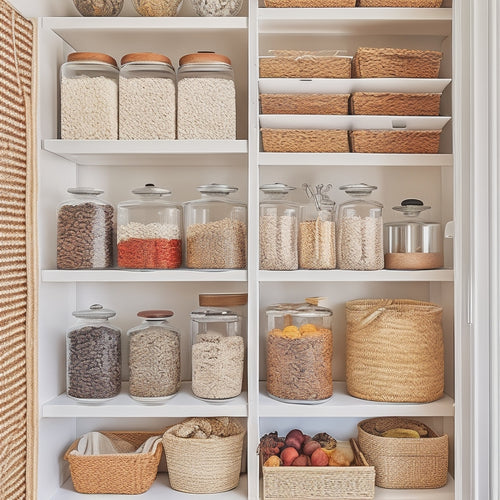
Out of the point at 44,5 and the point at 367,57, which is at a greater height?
the point at 44,5

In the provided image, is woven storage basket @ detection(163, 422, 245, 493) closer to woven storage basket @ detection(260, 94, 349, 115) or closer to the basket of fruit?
the basket of fruit

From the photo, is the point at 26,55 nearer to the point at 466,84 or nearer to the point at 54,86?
the point at 54,86

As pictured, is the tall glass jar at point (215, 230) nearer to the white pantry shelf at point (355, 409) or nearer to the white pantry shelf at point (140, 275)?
the white pantry shelf at point (140, 275)

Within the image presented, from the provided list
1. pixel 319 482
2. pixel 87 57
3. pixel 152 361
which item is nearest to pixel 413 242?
pixel 319 482

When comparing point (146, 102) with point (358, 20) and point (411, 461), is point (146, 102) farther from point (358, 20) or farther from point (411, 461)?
point (411, 461)

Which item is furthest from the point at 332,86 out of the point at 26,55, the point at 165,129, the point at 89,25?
the point at 26,55

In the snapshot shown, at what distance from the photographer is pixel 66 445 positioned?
6.33 ft

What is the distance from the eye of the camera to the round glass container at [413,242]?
5.88 feet

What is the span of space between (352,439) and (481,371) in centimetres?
52

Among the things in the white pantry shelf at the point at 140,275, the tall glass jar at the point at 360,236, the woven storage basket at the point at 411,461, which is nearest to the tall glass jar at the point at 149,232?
the white pantry shelf at the point at 140,275

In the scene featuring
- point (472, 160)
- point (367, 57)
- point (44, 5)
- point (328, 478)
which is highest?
point (44, 5)

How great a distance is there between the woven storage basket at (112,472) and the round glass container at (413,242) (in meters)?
0.90

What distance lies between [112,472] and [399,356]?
2.86 feet

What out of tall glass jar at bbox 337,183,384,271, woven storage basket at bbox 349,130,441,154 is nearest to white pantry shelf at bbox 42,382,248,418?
tall glass jar at bbox 337,183,384,271
